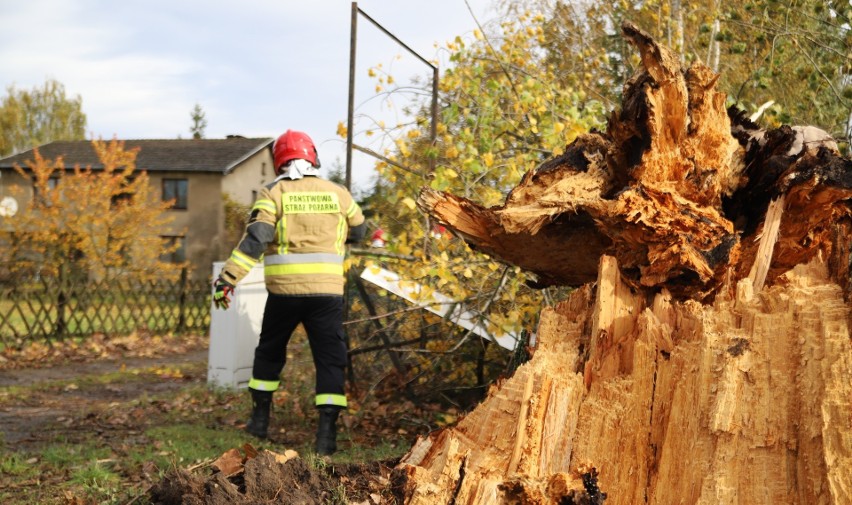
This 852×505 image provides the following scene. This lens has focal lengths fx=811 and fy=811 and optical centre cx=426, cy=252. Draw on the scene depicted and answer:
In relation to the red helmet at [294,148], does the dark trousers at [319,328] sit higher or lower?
lower

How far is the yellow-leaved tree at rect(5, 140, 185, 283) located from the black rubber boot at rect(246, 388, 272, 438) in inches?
528

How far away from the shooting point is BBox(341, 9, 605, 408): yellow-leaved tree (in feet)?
18.1

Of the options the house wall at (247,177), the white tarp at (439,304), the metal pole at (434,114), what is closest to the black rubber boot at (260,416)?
the white tarp at (439,304)

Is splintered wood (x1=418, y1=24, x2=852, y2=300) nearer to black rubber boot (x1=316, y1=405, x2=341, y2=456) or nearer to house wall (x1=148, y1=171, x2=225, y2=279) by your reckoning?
black rubber boot (x1=316, y1=405, x2=341, y2=456)

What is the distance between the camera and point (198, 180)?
35.9m

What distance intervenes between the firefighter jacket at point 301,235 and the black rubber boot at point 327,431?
0.80m

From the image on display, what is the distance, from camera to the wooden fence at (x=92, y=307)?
12383mm

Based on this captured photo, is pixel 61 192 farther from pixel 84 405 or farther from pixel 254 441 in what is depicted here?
pixel 254 441

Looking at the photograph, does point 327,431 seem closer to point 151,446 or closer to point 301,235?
point 151,446

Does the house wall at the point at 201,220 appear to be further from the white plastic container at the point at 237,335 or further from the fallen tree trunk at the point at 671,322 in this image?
the fallen tree trunk at the point at 671,322

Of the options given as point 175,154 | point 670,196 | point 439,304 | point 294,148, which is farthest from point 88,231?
point 670,196

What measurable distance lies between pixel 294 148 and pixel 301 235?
65cm

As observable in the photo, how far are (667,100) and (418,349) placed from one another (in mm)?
3428

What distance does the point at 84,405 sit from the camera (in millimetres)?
7441
